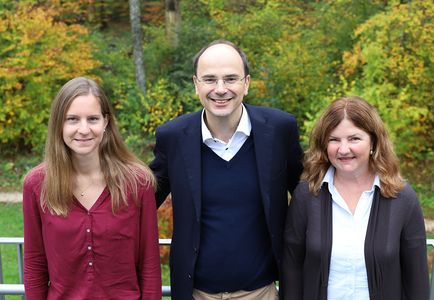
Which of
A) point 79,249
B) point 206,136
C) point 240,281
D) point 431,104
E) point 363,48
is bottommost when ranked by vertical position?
→ point 240,281

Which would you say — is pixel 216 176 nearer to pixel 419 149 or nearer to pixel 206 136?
pixel 206 136

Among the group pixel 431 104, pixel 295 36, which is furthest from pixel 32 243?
pixel 295 36

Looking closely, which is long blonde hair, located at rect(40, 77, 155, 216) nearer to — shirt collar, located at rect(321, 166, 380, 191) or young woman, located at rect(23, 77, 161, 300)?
young woman, located at rect(23, 77, 161, 300)

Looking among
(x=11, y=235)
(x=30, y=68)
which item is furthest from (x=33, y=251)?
(x=30, y=68)

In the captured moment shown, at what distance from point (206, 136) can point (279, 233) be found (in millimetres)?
637

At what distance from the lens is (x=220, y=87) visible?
298cm

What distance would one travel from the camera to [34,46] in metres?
12.2

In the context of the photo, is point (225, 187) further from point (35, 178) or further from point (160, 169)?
point (35, 178)

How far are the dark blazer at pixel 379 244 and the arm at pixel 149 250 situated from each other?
27.5 inches

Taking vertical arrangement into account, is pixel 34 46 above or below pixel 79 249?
above

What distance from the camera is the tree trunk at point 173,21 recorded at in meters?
15.0

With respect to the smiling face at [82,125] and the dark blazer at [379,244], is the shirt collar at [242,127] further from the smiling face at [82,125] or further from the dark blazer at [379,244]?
the smiling face at [82,125]

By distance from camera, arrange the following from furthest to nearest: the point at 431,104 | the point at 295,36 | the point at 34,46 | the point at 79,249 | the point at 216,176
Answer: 1. the point at 295,36
2. the point at 34,46
3. the point at 431,104
4. the point at 216,176
5. the point at 79,249

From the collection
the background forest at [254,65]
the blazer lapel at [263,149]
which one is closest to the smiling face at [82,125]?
the blazer lapel at [263,149]
